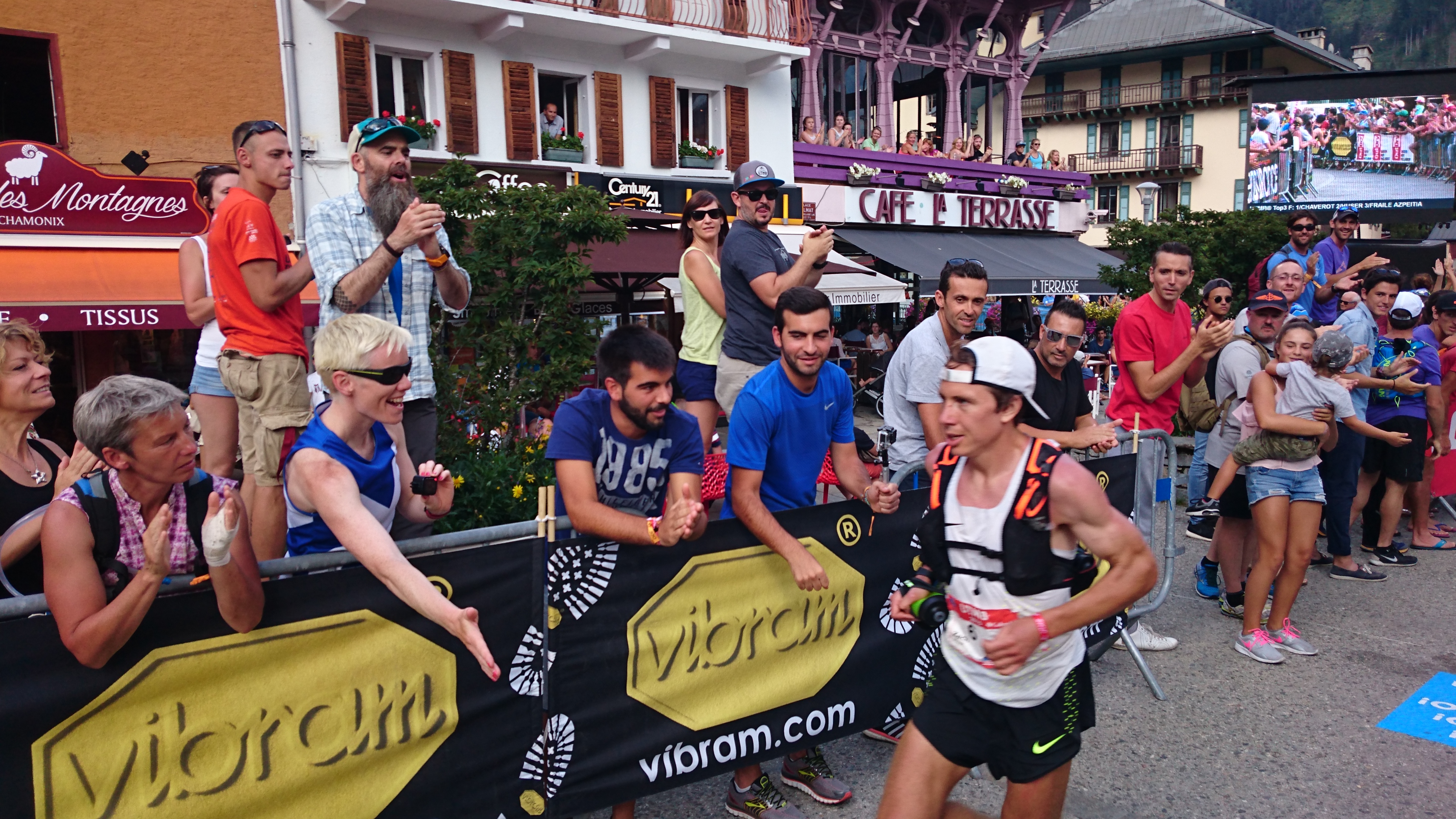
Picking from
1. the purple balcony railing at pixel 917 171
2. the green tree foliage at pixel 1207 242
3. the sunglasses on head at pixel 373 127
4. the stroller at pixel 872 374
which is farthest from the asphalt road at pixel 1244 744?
the purple balcony railing at pixel 917 171

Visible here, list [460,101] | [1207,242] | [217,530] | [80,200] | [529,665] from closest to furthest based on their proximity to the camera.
Answer: 1. [217,530]
2. [529,665]
3. [80,200]
4. [460,101]
5. [1207,242]

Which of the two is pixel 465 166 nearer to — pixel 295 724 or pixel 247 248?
pixel 247 248

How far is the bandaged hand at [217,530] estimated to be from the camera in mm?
2523

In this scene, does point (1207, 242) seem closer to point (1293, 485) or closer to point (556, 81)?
point (556, 81)

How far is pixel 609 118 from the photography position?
712 inches

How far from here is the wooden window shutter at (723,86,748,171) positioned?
19.9m

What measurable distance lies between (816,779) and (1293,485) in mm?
3673

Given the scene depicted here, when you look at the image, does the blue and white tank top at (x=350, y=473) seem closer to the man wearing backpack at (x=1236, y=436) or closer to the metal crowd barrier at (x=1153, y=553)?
the metal crowd barrier at (x=1153, y=553)

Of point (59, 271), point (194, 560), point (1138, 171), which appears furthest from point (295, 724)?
point (1138, 171)

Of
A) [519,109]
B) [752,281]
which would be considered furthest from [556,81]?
[752,281]

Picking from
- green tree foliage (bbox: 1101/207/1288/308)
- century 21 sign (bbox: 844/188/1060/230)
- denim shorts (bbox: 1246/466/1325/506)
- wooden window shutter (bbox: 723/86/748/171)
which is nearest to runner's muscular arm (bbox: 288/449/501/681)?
denim shorts (bbox: 1246/466/1325/506)

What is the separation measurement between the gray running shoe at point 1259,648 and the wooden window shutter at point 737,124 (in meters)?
15.8

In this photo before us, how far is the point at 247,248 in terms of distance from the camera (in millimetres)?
3922

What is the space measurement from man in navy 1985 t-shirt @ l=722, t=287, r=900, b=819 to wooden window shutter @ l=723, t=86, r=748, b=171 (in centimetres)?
1659
